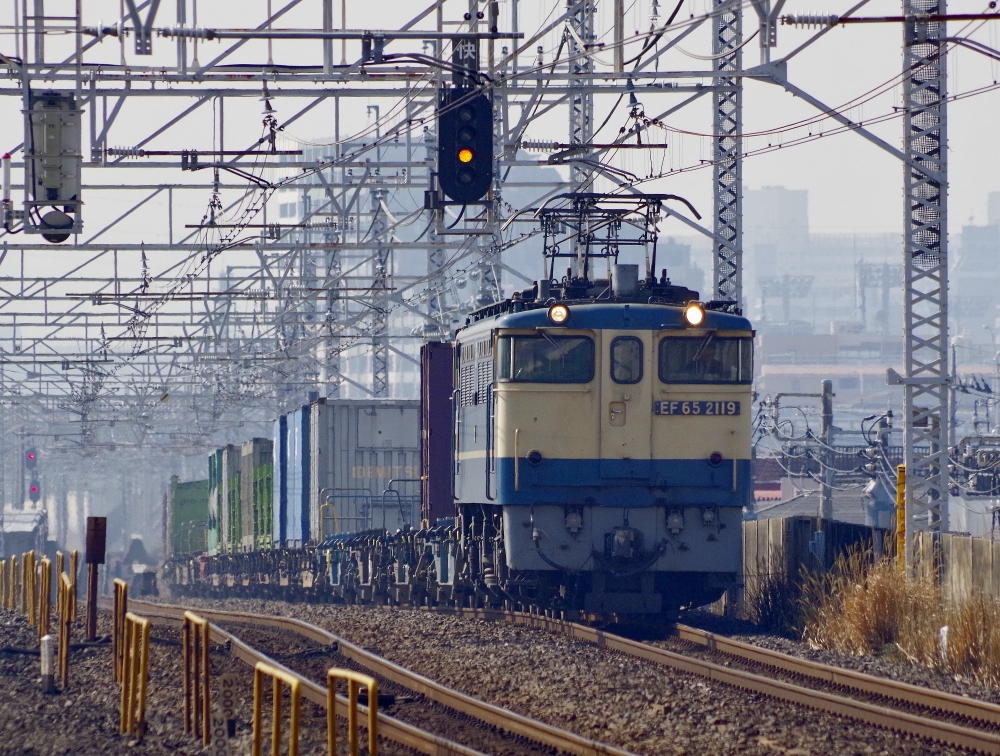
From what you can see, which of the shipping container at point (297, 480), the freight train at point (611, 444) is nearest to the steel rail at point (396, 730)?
the freight train at point (611, 444)

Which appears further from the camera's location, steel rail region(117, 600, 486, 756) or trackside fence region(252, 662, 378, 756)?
steel rail region(117, 600, 486, 756)

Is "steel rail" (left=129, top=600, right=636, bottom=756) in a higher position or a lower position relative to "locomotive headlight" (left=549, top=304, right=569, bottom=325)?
lower

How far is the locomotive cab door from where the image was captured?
16.1m

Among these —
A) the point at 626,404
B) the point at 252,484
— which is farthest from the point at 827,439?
the point at 626,404

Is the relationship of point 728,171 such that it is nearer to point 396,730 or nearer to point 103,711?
point 103,711

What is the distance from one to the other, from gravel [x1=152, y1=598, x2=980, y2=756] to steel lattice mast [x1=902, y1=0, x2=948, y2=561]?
4.83m

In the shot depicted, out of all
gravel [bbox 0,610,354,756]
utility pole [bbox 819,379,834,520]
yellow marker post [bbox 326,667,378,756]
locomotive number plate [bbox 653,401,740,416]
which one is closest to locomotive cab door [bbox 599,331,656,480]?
locomotive number plate [bbox 653,401,740,416]

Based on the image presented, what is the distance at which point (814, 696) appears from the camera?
1127cm

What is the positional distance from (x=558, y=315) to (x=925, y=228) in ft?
14.7

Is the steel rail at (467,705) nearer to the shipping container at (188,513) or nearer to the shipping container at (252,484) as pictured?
the shipping container at (252,484)

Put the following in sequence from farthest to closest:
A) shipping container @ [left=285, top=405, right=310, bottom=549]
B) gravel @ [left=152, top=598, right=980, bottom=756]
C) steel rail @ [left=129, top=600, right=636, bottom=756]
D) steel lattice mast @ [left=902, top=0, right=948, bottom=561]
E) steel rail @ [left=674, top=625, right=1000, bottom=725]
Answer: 1. shipping container @ [left=285, top=405, right=310, bottom=549]
2. steel lattice mast @ [left=902, top=0, right=948, bottom=561]
3. steel rail @ [left=674, top=625, right=1000, bottom=725]
4. gravel @ [left=152, top=598, right=980, bottom=756]
5. steel rail @ [left=129, top=600, right=636, bottom=756]

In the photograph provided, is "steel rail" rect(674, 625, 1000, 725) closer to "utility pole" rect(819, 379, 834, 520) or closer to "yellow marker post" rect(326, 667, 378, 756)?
"yellow marker post" rect(326, 667, 378, 756)

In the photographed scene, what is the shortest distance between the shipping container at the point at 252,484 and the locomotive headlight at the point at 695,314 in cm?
1755

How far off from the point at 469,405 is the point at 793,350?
6679 inches
